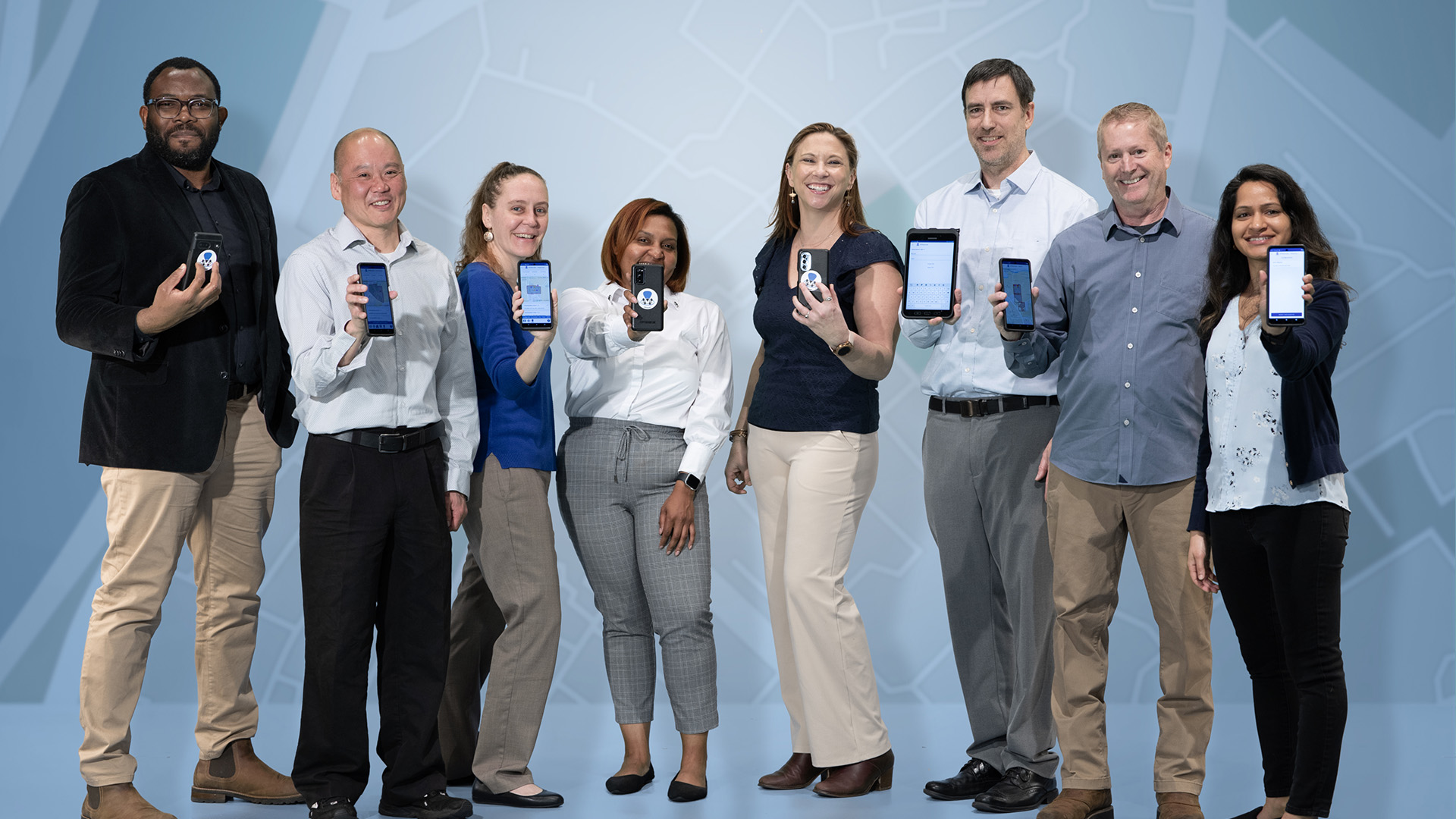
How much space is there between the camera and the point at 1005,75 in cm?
337

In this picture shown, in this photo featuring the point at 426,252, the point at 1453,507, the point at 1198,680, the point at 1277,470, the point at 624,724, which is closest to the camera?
the point at 1277,470

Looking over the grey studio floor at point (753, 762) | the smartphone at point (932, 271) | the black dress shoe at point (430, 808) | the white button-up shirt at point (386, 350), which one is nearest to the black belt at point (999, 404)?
the smartphone at point (932, 271)

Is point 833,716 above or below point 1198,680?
below

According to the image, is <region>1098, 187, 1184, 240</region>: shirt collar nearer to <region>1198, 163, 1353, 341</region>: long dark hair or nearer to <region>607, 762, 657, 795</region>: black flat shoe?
<region>1198, 163, 1353, 341</region>: long dark hair

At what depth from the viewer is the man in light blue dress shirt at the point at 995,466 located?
327 cm

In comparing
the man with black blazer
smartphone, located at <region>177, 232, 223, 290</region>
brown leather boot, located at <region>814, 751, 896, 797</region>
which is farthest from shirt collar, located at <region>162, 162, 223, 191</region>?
brown leather boot, located at <region>814, 751, 896, 797</region>

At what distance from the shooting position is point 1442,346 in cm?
450

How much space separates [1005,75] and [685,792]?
226 centimetres

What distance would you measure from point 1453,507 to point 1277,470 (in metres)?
2.39

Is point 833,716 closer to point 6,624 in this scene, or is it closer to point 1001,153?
point 1001,153

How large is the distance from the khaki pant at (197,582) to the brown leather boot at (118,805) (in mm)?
26

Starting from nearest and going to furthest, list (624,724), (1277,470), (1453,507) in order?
(1277,470)
(624,724)
(1453,507)

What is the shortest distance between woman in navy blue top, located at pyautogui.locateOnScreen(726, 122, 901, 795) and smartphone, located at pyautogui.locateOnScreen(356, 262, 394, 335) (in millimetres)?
1081

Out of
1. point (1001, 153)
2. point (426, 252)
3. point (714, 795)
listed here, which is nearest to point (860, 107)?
point (1001, 153)
